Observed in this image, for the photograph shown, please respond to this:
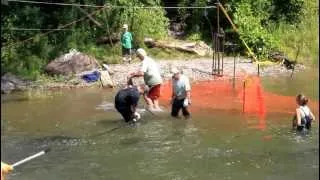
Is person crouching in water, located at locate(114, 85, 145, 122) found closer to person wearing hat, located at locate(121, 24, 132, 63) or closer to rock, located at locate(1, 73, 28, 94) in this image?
rock, located at locate(1, 73, 28, 94)

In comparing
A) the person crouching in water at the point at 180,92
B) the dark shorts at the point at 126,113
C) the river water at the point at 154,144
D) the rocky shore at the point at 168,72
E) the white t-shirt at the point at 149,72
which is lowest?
the rocky shore at the point at 168,72

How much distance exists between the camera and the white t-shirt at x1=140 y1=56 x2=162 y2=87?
50.1 feet

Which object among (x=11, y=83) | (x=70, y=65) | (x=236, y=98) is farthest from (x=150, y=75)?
(x=70, y=65)

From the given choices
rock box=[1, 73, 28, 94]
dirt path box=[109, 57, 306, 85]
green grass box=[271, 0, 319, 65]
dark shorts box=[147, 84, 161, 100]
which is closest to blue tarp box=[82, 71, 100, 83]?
dirt path box=[109, 57, 306, 85]

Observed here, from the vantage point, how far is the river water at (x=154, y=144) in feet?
36.0

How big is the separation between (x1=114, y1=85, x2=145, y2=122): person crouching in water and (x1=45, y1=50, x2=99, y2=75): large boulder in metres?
8.31

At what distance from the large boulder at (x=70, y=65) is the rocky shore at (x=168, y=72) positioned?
0.61m

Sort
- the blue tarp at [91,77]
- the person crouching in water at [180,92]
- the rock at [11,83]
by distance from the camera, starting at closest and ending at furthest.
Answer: the person crouching in water at [180,92]
the rock at [11,83]
the blue tarp at [91,77]

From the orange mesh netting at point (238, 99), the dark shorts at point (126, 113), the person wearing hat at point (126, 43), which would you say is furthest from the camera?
the person wearing hat at point (126, 43)

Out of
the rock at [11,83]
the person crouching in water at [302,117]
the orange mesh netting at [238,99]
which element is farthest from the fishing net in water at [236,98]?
the rock at [11,83]

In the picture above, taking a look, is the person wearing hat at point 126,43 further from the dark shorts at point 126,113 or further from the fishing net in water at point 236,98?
the dark shorts at point 126,113

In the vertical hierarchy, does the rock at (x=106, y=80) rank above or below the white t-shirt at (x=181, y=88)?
below

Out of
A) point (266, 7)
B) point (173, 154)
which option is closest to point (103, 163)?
point (173, 154)

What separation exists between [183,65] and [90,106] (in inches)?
295
